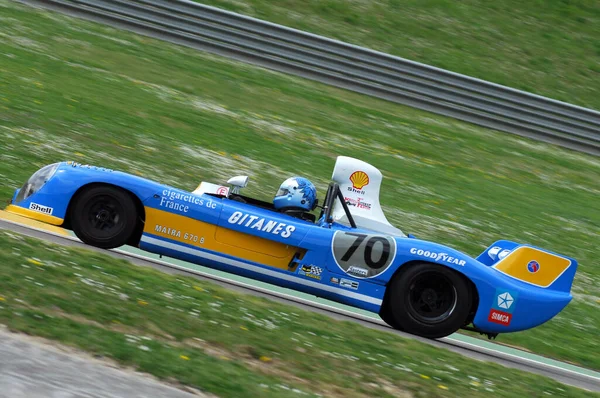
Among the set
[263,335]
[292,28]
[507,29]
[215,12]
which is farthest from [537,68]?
[263,335]

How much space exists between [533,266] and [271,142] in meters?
6.76

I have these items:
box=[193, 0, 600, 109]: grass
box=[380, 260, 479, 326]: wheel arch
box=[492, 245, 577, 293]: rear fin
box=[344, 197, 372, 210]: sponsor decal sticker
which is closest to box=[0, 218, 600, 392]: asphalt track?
box=[380, 260, 479, 326]: wheel arch

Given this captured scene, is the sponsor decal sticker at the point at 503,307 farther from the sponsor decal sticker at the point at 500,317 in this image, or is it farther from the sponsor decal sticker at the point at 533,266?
the sponsor decal sticker at the point at 533,266

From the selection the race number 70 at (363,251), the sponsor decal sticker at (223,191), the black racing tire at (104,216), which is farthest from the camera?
the sponsor decal sticker at (223,191)

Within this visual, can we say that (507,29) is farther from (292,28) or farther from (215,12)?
(215,12)

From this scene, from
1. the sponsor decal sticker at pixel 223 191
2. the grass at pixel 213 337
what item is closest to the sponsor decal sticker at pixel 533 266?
the grass at pixel 213 337

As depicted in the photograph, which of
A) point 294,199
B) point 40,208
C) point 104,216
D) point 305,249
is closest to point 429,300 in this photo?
point 305,249

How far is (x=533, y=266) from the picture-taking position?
29.1ft

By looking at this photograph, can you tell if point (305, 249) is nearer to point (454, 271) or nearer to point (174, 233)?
point (174, 233)

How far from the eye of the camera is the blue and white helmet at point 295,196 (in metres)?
8.70

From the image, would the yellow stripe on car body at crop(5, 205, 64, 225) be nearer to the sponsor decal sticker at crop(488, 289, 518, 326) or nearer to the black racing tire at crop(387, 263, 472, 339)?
the black racing tire at crop(387, 263, 472, 339)

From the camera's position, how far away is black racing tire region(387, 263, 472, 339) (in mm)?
8445

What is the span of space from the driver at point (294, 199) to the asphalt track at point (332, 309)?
0.86 m

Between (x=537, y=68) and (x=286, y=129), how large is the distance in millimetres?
9085
